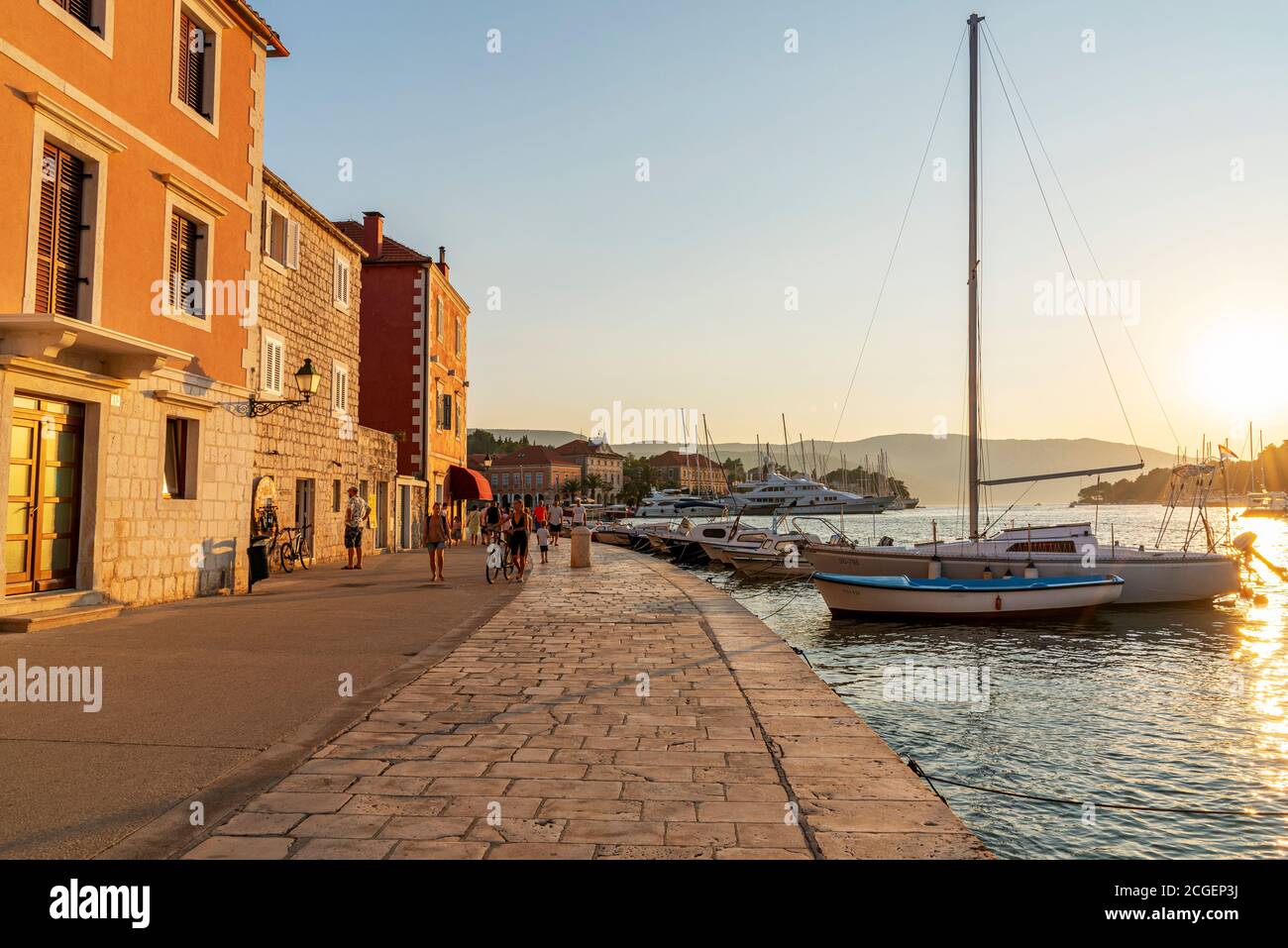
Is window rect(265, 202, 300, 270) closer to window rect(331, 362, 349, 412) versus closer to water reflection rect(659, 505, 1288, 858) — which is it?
window rect(331, 362, 349, 412)

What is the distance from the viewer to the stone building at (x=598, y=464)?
152875mm

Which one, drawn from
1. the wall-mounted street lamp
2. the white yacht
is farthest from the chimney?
the white yacht

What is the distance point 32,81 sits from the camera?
9414 mm

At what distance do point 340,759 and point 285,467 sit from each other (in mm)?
16249

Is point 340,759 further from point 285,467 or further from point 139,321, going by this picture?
point 285,467

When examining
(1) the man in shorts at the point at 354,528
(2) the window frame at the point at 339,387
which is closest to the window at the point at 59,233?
(1) the man in shorts at the point at 354,528

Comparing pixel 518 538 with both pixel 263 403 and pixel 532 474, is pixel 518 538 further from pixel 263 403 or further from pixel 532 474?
pixel 532 474

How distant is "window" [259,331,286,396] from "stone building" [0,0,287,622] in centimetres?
505

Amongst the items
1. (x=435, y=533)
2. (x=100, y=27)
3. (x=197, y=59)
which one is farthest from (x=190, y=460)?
(x=197, y=59)

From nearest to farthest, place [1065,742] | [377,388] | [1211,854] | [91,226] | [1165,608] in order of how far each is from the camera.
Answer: [1211,854]
[1065,742]
[91,226]
[1165,608]
[377,388]

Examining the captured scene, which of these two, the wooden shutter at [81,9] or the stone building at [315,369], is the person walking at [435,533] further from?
the wooden shutter at [81,9]

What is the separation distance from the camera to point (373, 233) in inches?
1235

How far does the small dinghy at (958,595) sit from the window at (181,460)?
42.9 feet
